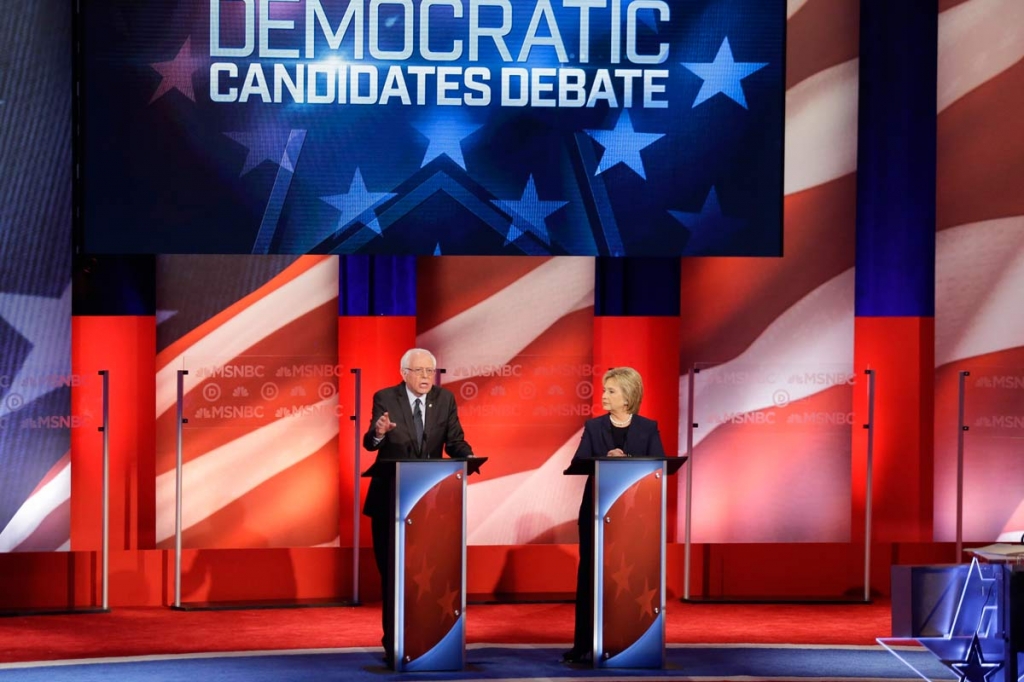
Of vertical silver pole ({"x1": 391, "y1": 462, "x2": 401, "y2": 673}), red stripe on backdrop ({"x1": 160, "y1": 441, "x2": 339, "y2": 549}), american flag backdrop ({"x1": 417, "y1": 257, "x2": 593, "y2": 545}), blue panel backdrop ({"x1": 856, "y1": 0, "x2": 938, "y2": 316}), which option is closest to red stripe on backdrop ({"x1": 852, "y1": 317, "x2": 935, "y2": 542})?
blue panel backdrop ({"x1": 856, "y1": 0, "x2": 938, "y2": 316})

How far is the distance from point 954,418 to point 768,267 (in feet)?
4.87

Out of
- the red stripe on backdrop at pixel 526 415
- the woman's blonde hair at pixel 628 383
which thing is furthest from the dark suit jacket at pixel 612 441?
the red stripe on backdrop at pixel 526 415

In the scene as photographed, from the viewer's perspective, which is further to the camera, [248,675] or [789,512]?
[789,512]

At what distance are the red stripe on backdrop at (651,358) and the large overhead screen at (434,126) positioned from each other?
96 cm

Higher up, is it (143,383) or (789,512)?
(143,383)

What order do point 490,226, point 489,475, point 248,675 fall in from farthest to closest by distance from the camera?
point 489,475, point 490,226, point 248,675

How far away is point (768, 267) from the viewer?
367 inches

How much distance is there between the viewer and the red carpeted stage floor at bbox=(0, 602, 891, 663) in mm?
7336

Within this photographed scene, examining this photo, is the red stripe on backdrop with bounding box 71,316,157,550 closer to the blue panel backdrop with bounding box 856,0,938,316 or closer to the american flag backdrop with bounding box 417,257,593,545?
the american flag backdrop with bounding box 417,257,593,545

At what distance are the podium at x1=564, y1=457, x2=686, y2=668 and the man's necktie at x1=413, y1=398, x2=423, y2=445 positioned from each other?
0.78m

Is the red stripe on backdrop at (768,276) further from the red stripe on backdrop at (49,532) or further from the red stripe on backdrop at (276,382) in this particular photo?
the red stripe on backdrop at (49,532)

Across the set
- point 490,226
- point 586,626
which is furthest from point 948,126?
point 586,626

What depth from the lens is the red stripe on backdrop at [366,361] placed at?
8.70 meters

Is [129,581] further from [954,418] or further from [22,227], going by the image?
[954,418]
